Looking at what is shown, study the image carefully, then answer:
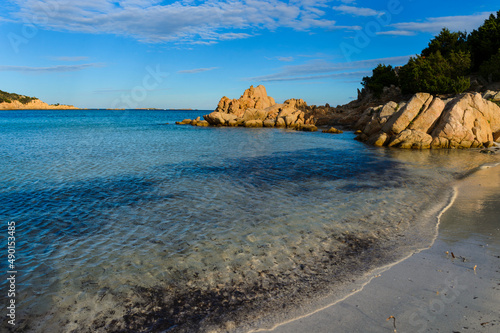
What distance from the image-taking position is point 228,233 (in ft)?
35.0

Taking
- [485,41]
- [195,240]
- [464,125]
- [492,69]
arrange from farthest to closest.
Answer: [485,41] < [492,69] < [464,125] < [195,240]

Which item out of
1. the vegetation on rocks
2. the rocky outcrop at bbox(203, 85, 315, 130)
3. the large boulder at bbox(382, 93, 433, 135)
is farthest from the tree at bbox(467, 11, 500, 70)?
the large boulder at bbox(382, 93, 433, 135)

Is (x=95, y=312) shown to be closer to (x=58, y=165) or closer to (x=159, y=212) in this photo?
(x=159, y=212)

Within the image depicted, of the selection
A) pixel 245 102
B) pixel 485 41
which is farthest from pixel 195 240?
pixel 485 41

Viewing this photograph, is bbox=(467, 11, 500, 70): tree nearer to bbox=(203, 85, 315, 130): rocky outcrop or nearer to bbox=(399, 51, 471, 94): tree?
bbox=(399, 51, 471, 94): tree

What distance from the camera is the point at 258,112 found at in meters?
82.7

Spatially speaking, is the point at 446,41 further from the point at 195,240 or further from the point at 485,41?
the point at 195,240

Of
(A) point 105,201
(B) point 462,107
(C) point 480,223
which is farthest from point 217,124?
(C) point 480,223

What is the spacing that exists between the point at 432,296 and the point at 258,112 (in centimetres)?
7814

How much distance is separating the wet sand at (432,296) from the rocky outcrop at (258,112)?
59692 millimetres

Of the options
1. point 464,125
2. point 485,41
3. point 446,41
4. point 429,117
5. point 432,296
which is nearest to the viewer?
point 432,296

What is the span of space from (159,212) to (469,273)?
10850 millimetres

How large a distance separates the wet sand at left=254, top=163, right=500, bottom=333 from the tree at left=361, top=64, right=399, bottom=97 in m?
75.8

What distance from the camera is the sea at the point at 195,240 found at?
660cm
